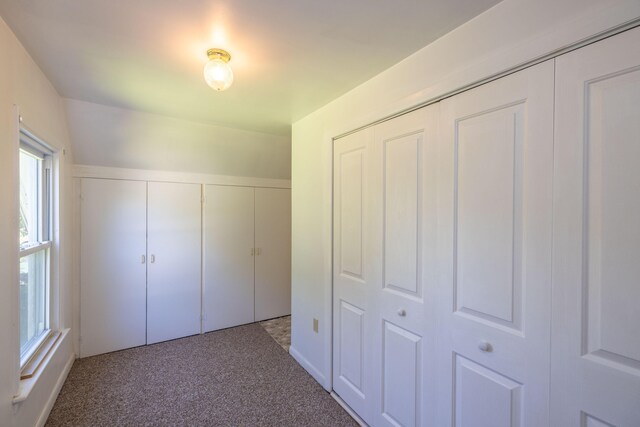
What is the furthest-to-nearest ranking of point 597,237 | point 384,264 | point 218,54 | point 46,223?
point 46,223
point 384,264
point 218,54
point 597,237

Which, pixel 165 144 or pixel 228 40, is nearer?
pixel 228 40

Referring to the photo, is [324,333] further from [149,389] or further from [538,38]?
[538,38]

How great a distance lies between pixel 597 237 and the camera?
38.0 inches

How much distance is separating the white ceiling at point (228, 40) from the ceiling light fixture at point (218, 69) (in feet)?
0.15

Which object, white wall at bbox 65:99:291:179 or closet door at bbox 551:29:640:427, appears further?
white wall at bbox 65:99:291:179

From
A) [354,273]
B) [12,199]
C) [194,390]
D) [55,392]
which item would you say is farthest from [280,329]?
[12,199]

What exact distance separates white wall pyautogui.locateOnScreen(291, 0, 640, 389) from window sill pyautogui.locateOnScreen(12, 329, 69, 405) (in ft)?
6.06

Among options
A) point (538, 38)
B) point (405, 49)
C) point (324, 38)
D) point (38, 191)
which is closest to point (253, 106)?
point (324, 38)

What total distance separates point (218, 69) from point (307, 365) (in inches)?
96.1

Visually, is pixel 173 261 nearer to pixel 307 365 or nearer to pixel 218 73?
pixel 307 365

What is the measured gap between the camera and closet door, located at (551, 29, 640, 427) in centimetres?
90

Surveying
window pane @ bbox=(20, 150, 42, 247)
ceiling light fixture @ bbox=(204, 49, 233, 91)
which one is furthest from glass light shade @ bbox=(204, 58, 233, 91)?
window pane @ bbox=(20, 150, 42, 247)

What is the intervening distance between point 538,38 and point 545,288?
928 mm

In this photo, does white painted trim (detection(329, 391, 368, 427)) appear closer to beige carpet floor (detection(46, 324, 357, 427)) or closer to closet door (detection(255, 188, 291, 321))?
beige carpet floor (detection(46, 324, 357, 427))
